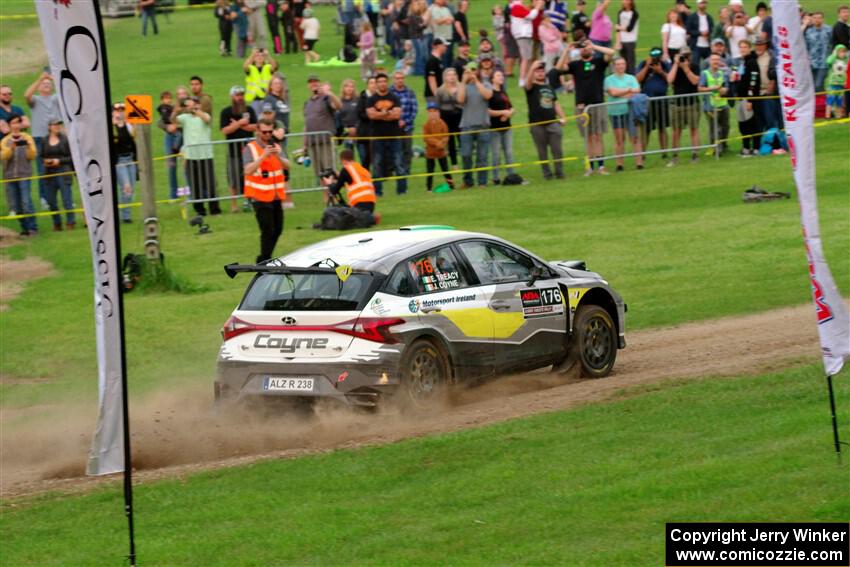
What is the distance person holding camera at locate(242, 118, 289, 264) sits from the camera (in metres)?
20.5

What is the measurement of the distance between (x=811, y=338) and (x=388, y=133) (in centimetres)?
1355

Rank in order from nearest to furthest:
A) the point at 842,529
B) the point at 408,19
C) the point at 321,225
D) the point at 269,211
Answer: the point at 842,529
the point at 269,211
the point at 321,225
the point at 408,19

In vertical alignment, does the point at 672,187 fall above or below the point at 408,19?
below

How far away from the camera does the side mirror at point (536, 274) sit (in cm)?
1414

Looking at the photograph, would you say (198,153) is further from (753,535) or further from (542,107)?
(753,535)

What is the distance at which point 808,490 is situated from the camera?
350 inches

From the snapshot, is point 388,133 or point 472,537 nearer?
point 472,537

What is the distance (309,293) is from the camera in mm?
12750

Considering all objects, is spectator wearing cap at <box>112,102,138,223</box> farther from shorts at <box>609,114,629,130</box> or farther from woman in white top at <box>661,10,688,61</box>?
woman in white top at <box>661,10,688,61</box>

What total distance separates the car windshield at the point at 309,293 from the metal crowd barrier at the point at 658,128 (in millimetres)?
16183

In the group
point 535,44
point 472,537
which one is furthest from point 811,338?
point 535,44

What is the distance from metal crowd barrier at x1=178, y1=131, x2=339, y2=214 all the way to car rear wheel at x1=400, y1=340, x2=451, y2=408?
13426mm

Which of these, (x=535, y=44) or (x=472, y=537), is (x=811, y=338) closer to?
(x=472, y=537)

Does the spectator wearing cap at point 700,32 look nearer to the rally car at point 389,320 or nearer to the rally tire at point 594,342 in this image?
the rally tire at point 594,342
